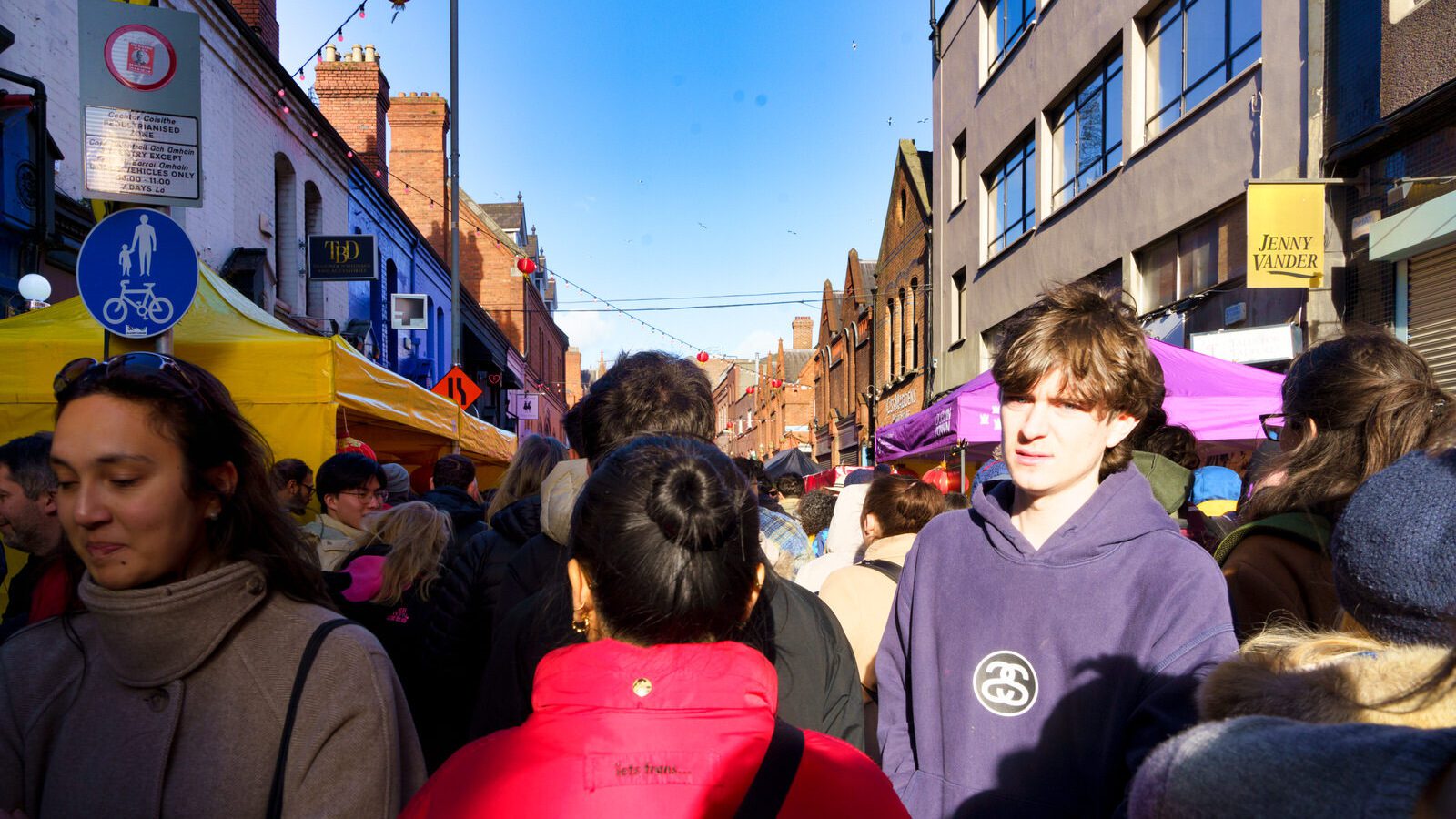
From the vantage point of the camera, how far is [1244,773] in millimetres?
795

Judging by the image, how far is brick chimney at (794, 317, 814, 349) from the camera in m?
63.0

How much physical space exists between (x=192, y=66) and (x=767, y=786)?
4.47 meters

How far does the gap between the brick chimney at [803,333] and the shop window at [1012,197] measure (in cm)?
4331

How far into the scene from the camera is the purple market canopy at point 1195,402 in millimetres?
6379

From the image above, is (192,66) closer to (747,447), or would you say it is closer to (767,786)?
(767,786)

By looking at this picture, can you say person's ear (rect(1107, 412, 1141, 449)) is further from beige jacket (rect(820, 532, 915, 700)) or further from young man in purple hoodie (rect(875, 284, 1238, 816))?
beige jacket (rect(820, 532, 915, 700))

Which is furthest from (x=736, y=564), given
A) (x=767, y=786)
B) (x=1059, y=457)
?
(x=1059, y=457)

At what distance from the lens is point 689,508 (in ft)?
4.61

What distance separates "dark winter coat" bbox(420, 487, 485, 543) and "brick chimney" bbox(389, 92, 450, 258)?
2506 centimetres

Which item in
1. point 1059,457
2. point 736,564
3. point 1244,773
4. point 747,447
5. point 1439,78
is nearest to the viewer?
point 1244,773

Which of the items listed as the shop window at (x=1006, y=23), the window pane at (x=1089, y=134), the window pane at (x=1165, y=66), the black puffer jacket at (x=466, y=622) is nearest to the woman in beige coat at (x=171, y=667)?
the black puffer jacket at (x=466, y=622)

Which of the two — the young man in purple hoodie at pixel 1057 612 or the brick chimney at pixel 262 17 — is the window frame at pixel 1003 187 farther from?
the young man in purple hoodie at pixel 1057 612

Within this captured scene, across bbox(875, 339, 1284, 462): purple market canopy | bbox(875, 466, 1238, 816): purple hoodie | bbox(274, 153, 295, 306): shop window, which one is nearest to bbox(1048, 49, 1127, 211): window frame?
bbox(875, 339, 1284, 462): purple market canopy

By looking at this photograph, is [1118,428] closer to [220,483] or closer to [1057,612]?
[1057,612]
